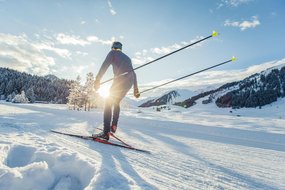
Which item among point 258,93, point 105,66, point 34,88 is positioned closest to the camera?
point 105,66

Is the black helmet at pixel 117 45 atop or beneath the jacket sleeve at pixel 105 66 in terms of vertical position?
atop

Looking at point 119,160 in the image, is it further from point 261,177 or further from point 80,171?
point 261,177

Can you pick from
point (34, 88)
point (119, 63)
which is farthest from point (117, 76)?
point (34, 88)

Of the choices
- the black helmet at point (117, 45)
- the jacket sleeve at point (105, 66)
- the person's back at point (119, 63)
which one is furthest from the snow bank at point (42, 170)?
the black helmet at point (117, 45)

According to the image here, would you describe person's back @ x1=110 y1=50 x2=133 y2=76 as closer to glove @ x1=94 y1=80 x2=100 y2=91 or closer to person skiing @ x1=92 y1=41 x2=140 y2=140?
person skiing @ x1=92 y1=41 x2=140 y2=140

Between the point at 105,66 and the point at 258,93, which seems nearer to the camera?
the point at 105,66

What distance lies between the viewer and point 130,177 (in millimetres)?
2682

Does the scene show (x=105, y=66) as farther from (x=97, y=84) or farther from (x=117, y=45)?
(x=117, y=45)

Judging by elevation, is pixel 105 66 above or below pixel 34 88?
below

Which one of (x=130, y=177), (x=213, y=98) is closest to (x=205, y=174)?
(x=130, y=177)

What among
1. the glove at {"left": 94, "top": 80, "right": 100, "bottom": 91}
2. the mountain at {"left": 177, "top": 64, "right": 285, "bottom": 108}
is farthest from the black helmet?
the mountain at {"left": 177, "top": 64, "right": 285, "bottom": 108}

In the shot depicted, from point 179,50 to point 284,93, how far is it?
10244cm

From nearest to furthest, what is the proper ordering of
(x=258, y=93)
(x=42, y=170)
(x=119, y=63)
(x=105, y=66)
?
(x=42, y=170) < (x=105, y=66) < (x=119, y=63) < (x=258, y=93)

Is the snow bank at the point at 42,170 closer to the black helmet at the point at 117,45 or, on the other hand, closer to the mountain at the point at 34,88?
the black helmet at the point at 117,45
